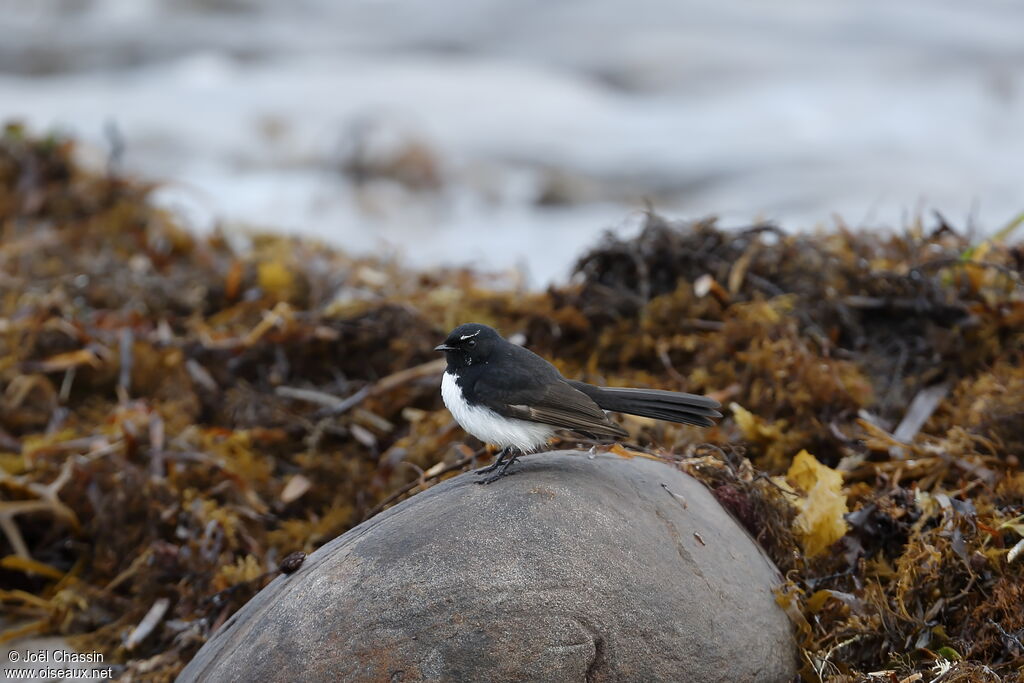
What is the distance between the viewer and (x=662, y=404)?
342cm

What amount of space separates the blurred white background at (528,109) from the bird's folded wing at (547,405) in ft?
19.1

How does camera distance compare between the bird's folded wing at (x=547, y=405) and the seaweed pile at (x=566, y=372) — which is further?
the seaweed pile at (x=566, y=372)

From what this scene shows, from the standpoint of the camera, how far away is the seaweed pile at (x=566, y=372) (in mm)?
3508

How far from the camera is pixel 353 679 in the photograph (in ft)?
9.15

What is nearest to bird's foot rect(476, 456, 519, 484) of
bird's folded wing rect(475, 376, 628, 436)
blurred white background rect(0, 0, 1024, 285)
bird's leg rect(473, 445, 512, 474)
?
bird's leg rect(473, 445, 512, 474)

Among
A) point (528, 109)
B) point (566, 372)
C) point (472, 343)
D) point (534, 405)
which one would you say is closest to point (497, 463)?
point (534, 405)

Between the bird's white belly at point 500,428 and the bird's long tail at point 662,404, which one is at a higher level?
the bird's long tail at point 662,404

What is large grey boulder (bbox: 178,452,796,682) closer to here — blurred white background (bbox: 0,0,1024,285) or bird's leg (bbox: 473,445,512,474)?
bird's leg (bbox: 473,445,512,474)

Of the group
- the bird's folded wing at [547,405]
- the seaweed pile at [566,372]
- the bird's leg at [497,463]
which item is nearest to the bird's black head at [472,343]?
the bird's folded wing at [547,405]

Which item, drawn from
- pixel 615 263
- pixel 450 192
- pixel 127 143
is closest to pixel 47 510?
pixel 615 263

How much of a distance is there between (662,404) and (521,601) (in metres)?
0.93

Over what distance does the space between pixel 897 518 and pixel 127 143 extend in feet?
38.1

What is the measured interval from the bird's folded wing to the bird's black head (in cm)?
19

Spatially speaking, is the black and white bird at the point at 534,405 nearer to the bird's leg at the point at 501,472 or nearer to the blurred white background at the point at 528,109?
the bird's leg at the point at 501,472
